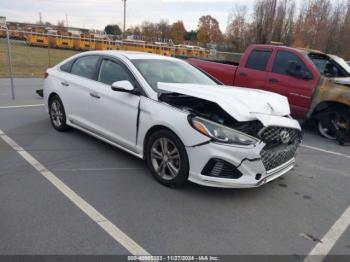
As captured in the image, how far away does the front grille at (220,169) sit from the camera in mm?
3674

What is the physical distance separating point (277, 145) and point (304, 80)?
373 centimetres

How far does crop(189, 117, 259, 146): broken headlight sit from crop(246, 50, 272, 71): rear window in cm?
466

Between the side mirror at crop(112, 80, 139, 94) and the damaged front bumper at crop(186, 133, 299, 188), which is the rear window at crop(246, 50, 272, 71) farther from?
the damaged front bumper at crop(186, 133, 299, 188)

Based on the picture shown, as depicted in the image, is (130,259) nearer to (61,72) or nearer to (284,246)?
(284,246)

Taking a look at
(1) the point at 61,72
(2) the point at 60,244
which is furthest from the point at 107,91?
(2) the point at 60,244

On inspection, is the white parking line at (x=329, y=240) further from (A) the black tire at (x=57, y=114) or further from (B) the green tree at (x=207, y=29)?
(B) the green tree at (x=207, y=29)

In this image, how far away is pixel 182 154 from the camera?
3857 millimetres

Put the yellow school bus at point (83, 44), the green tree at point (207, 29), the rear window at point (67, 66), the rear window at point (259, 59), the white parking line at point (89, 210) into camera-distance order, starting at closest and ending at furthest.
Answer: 1. the white parking line at point (89, 210)
2. the rear window at point (67, 66)
3. the rear window at point (259, 59)
4. the yellow school bus at point (83, 44)
5. the green tree at point (207, 29)

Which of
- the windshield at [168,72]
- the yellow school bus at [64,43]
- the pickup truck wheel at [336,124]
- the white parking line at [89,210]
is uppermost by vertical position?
the windshield at [168,72]

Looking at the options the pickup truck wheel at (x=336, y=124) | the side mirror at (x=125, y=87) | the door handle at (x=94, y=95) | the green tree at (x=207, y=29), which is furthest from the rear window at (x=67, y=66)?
the green tree at (x=207, y=29)

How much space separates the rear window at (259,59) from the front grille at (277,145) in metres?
3.97

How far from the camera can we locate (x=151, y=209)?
3605mm

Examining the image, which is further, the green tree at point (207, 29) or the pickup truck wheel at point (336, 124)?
the green tree at point (207, 29)

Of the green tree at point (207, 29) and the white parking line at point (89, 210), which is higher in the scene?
the green tree at point (207, 29)
